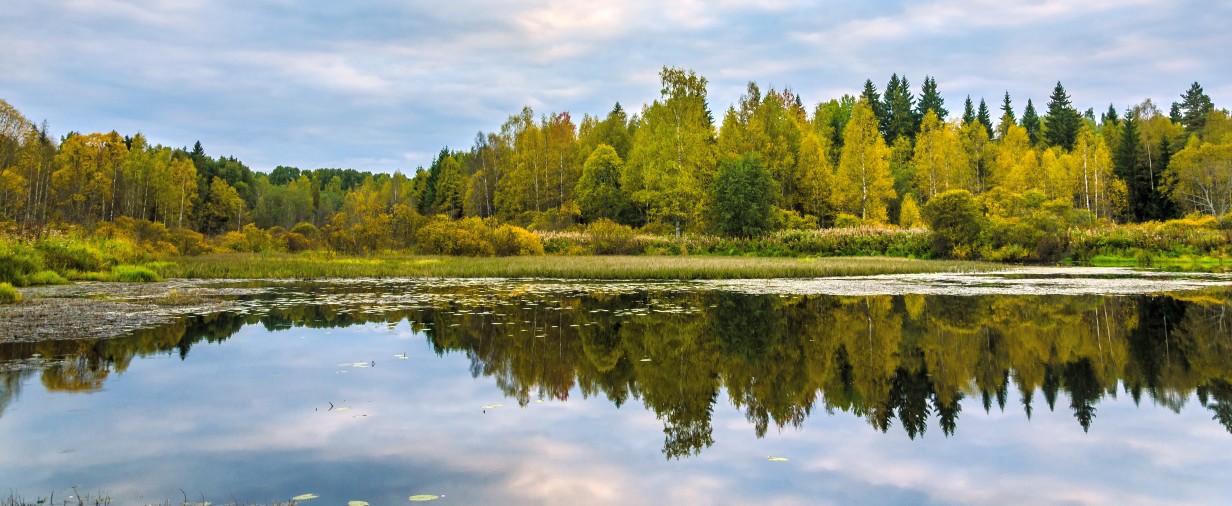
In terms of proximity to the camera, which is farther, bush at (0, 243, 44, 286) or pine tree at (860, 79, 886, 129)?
pine tree at (860, 79, 886, 129)

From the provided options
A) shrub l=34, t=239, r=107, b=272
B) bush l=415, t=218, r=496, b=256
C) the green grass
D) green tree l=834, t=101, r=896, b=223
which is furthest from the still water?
green tree l=834, t=101, r=896, b=223

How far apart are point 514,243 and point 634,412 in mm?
31835

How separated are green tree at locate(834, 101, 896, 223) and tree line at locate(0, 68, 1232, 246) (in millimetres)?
146

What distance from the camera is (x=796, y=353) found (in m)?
9.03

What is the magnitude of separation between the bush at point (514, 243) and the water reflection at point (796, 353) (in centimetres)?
2216

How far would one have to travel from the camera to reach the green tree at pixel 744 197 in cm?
4022

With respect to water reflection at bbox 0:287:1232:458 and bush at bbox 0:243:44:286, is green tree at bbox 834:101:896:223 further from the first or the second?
bush at bbox 0:243:44:286

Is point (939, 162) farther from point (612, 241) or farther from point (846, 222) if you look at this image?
point (612, 241)

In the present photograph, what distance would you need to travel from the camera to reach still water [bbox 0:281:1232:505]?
4.56m

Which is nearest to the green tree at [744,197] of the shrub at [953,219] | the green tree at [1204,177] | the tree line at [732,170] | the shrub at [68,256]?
the tree line at [732,170]

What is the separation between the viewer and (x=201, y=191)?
292 ft

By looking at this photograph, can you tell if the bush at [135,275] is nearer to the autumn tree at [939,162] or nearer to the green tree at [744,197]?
the green tree at [744,197]

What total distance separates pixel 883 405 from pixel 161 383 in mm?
7508

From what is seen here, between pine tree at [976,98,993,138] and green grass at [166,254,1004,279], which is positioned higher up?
pine tree at [976,98,993,138]
